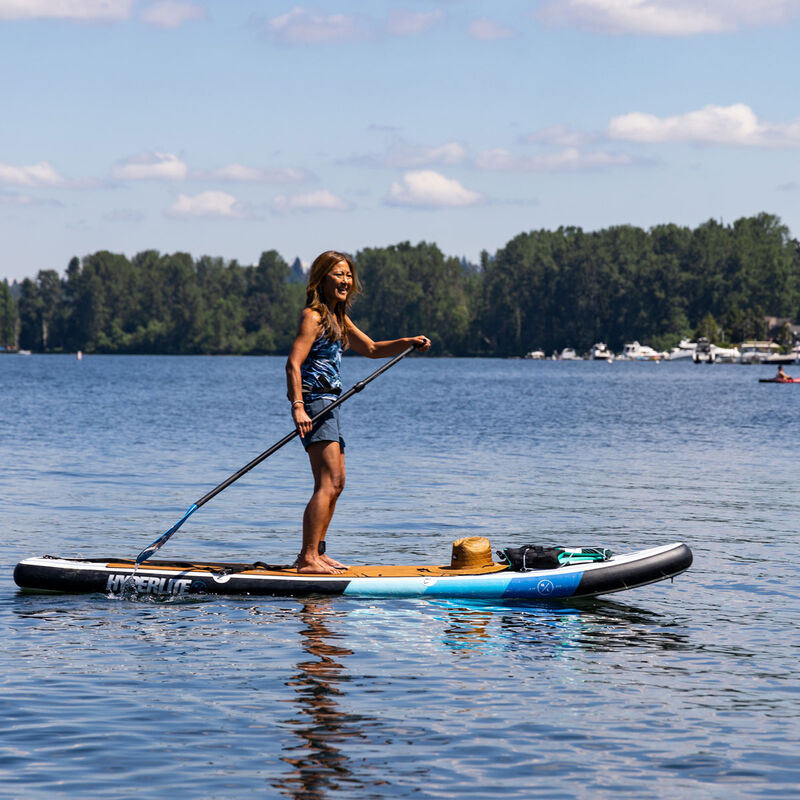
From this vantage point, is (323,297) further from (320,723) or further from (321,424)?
(320,723)

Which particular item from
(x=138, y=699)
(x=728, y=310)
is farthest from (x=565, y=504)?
(x=728, y=310)

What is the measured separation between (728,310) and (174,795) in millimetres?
186151

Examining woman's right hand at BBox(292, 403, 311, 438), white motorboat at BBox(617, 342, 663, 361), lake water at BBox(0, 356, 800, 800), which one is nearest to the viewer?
lake water at BBox(0, 356, 800, 800)

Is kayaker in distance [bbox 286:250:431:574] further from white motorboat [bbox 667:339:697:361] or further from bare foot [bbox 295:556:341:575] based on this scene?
white motorboat [bbox 667:339:697:361]

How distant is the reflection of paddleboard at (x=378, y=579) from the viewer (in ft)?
37.7

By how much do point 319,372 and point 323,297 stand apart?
0.67 metres

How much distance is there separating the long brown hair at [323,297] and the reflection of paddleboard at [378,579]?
7.27ft

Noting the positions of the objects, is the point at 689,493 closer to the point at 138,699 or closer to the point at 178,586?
the point at 178,586

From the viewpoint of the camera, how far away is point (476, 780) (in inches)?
276

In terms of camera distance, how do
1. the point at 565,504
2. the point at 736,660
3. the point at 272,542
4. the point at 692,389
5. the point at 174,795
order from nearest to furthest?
the point at 174,795, the point at 736,660, the point at 272,542, the point at 565,504, the point at 692,389

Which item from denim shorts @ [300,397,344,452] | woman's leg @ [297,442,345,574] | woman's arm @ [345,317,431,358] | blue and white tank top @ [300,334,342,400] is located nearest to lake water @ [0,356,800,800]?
woman's leg @ [297,442,345,574]

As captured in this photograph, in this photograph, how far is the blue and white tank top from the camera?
36.9 ft

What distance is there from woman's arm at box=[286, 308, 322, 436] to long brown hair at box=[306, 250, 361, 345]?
7cm

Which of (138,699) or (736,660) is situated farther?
(736,660)
